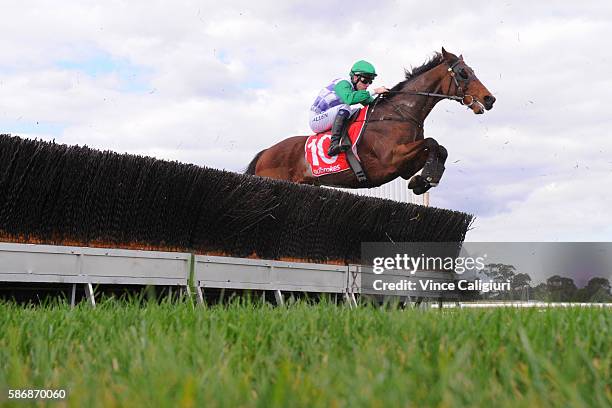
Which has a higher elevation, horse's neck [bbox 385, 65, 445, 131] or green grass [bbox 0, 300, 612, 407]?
horse's neck [bbox 385, 65, 445, 131]

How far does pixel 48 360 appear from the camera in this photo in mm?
2773

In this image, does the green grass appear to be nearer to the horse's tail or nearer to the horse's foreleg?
the horse's foreleg

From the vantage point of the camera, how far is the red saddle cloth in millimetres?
11219

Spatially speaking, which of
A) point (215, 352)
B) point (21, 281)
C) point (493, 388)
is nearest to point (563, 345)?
point (493, 388)

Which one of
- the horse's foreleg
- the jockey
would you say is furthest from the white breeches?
the horse's foreleg

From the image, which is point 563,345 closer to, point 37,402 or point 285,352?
point 285,352

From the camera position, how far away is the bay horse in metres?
10.7

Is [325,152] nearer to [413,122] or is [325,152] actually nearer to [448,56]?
[413,122]

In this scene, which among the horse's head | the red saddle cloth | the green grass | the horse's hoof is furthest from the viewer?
the red saddle cloth

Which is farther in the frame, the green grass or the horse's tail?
the horse's tail

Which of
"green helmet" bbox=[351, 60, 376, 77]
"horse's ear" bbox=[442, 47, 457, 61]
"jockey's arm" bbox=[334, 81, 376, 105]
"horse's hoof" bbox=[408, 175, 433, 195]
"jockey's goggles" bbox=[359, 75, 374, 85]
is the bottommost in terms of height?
"horse's hoof" bbox=[408, 175, 433, 195]

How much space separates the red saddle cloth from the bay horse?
0.10 meters

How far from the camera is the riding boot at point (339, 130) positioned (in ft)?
36.4

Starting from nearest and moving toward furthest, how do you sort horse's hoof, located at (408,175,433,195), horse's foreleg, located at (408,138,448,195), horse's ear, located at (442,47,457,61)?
1. horse's foreleg, located at (408,138,448,195)
2. horse's hoof, located at (408,175,433,195)
3. horse's ear, located at (442,47,457,61)
